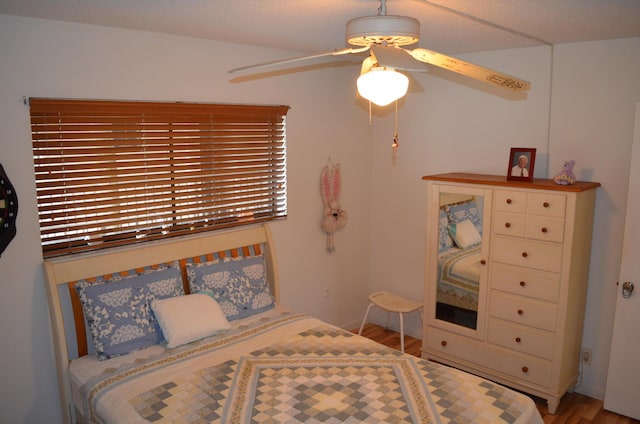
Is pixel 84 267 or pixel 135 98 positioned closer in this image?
pixel 84 267

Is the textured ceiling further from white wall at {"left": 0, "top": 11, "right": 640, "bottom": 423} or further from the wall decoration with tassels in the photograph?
the wall decoration with tassels

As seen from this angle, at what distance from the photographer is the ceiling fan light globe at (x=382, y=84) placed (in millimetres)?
1983

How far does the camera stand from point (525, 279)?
11.4 ft

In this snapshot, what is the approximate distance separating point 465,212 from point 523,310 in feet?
2.57

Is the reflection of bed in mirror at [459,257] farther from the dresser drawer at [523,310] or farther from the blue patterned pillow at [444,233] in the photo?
the dresser drawer at [523,310]

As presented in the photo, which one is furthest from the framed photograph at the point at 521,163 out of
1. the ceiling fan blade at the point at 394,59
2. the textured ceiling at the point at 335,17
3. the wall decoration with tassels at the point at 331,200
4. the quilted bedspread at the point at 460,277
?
the ceiling fan blade at the point at 394,59

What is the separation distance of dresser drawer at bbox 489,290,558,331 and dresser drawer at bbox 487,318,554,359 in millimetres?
43

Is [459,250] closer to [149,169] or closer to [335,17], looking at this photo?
[335,17]

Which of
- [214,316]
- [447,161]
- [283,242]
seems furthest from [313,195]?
[214,316]

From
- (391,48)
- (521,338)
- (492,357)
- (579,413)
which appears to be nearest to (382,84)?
(391,48)

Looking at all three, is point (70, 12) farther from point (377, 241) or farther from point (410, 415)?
point (377, 241)

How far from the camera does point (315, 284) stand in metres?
4.42

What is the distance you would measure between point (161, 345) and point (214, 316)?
35 cm

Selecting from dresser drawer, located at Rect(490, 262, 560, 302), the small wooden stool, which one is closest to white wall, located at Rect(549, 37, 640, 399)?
dresser drawer, located at Rect(490, 262, 560, 302)
